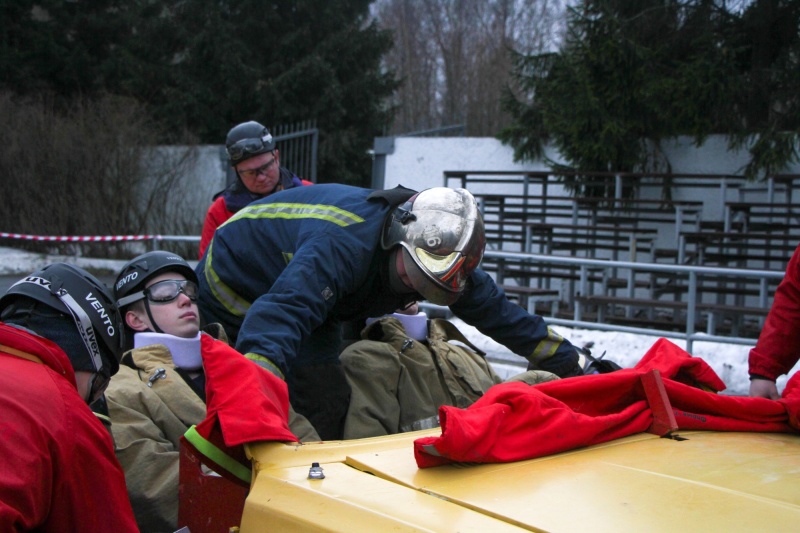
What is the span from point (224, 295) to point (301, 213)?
1.86 feet

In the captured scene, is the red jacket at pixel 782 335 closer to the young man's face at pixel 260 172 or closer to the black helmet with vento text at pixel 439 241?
the black helmet with vento text at pixel 439 241

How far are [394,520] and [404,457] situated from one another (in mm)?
428

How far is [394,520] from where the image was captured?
1795mm

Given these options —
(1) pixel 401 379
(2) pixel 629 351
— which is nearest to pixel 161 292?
(1) pixel 401 379

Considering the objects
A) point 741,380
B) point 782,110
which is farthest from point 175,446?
point 782,110

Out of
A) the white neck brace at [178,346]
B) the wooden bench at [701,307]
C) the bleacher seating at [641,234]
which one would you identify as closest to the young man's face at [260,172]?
the white neck brace at [178,346]

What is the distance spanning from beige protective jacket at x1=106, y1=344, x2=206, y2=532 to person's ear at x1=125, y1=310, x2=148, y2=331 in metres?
0.33

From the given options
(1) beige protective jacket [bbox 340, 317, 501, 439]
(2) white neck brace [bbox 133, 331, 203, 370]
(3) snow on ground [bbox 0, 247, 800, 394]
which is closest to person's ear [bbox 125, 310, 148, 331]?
(2) white neck brace [bbox 133, 331, 203, 370]

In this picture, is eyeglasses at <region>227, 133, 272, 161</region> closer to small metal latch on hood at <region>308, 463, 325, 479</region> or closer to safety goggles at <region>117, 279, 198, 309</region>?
safety goggles at <region>117, 279, 198, 309</region>

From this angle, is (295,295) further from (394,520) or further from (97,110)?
(97,110)

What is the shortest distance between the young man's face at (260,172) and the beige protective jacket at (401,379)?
1535 mm

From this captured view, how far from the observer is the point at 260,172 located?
5281 millimetres

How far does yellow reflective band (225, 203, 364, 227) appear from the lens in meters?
3.28

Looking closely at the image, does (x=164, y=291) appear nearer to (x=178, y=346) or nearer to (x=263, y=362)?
(x=178, y=346)
